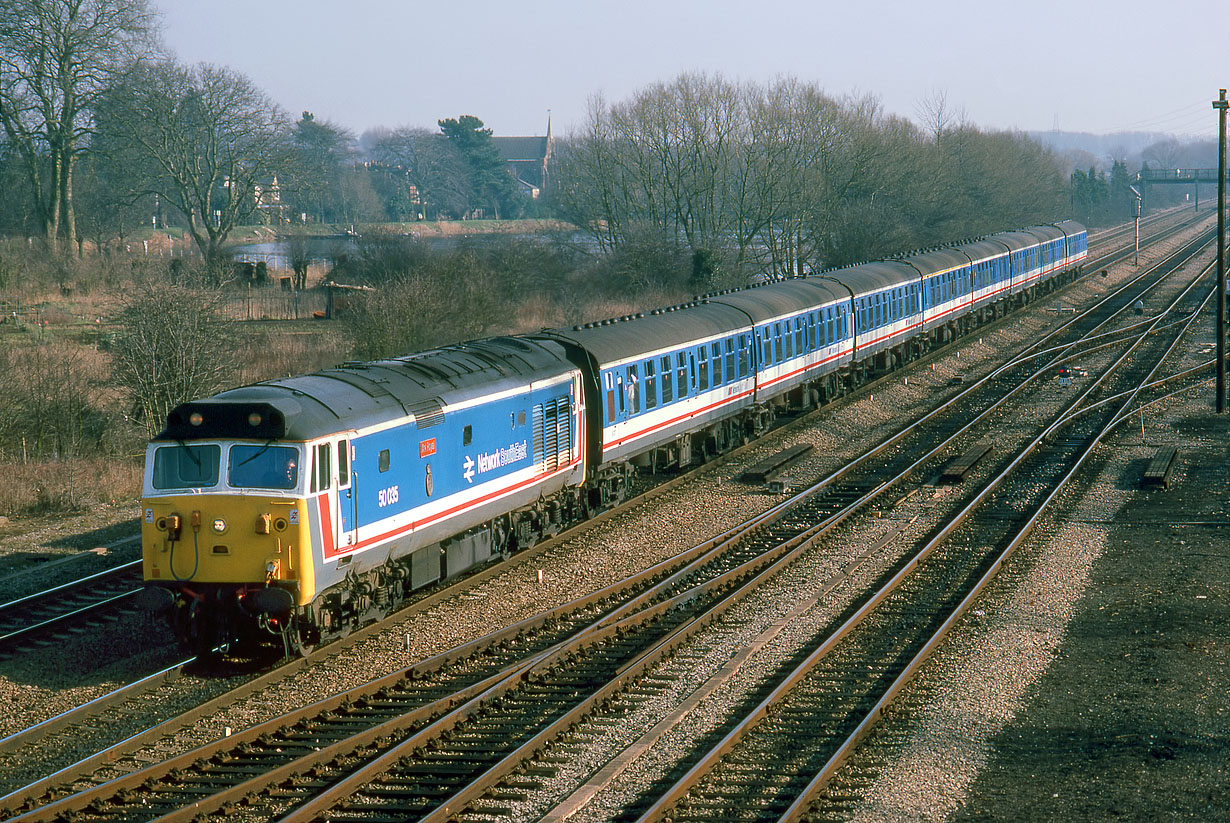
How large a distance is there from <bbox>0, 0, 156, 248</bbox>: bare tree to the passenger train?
34317mm

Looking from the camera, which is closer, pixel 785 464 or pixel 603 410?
pixel 603 410

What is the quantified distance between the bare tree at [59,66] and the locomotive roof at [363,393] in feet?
126

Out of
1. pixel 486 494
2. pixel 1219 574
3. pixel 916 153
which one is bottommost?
pixel 1219 574

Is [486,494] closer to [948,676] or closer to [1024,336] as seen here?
[948,676]

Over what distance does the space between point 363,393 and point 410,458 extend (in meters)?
1.04

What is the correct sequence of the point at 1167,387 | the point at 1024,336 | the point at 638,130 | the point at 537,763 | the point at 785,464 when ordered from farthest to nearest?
the point at 638,130 → the point at 1024,336 → the point at 1167,387 → the point at 785,464 → the point at 537,763

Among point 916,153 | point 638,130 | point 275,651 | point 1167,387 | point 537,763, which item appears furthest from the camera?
point 916,153

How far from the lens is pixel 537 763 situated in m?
11.3

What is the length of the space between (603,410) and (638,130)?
4871 centimetres

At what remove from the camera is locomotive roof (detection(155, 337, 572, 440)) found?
43.7ft

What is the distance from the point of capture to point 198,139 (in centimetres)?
5750

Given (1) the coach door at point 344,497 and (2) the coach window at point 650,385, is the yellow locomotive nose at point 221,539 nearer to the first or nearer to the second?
(1) the coach door at point 344,497

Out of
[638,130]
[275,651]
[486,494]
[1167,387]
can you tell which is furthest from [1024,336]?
[275,651]

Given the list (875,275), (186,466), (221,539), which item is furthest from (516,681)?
(875,275)
